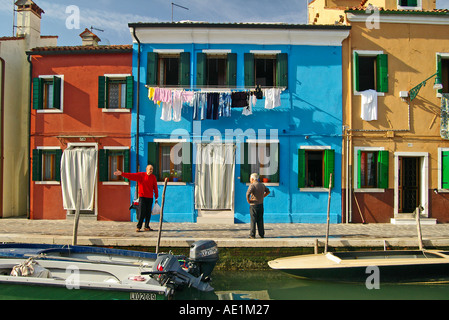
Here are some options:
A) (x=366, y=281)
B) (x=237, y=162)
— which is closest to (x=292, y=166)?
(x=237, y=162)

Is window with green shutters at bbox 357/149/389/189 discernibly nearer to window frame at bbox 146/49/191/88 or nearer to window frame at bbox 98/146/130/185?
window frame at bbox 146/49/191/88

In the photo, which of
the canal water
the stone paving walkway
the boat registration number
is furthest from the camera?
the stone paving walkway

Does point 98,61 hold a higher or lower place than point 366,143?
higher

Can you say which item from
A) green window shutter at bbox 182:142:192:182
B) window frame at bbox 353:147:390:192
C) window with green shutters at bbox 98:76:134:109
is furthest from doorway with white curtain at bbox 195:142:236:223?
window frame at bbox 353:147:390:192

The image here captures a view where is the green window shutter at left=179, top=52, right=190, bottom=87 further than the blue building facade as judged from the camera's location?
Yes

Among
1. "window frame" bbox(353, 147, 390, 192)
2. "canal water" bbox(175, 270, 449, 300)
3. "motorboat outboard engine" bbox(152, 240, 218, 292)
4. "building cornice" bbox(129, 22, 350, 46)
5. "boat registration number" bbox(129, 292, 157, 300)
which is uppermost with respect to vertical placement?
"building cornice" bbox(129, 22, 350, 46)

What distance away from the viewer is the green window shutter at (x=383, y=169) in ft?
45.2

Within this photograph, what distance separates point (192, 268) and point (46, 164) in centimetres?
877

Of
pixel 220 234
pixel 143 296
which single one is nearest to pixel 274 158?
pixel 220 234

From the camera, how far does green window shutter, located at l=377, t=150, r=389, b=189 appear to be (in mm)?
13766

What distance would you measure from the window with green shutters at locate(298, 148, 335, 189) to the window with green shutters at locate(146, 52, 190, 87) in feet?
15.9

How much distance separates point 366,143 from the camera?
45.7 feet

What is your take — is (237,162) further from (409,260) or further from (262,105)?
(409,260)

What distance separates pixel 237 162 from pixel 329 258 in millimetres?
5445
